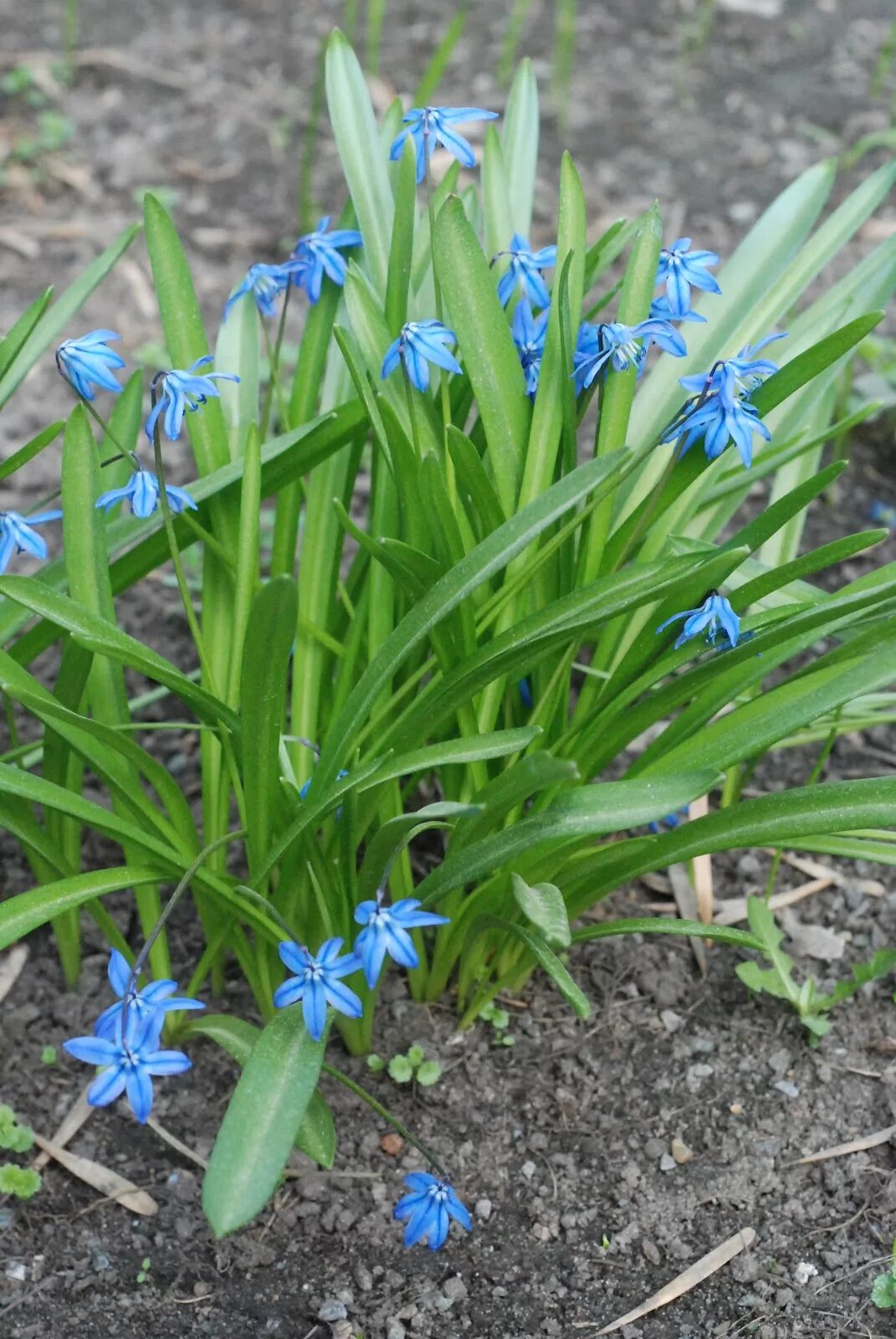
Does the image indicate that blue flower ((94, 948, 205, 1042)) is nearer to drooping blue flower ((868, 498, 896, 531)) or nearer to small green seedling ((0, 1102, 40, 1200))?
small green seedling ((0, 1102, 40, 1200))

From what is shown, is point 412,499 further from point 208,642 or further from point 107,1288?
point 107,1288

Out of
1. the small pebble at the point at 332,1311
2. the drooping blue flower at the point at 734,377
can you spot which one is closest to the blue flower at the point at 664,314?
the drooping blue flower at the point at 734,377

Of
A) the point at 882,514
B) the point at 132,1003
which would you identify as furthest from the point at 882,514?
the point at 132,1003

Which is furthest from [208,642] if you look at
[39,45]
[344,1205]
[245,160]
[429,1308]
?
[39,45]

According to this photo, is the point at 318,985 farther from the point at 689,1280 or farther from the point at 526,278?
the point at 526,278

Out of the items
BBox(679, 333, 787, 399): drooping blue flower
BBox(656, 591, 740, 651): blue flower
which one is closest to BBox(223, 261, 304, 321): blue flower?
BBox(679, 333, 787, 399): drooping blue flower
